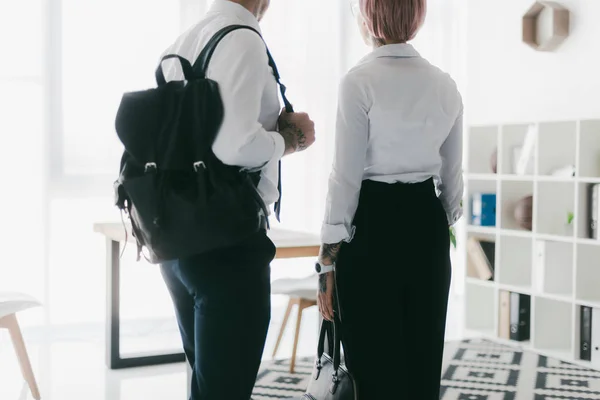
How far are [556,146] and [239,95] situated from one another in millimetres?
3091

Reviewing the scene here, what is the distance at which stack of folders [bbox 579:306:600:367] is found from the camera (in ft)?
12.0

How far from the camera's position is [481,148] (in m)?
4.39

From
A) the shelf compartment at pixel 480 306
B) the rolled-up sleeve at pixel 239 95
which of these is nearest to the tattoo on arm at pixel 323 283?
the rolled-up sleeve at pixel 239 95

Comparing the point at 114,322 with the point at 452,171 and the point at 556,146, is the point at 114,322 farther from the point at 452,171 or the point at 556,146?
the point at 556,146

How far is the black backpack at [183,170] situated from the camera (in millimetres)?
1284

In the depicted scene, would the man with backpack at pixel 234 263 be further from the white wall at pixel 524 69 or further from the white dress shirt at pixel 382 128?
the white wall at pixel 524 69

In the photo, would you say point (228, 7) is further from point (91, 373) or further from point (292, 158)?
point (292, 158)

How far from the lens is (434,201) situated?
161cm

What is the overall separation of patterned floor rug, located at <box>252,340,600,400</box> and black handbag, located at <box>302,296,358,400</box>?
140 cm

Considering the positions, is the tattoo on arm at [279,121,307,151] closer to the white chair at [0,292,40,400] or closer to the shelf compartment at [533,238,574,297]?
the white chair at [0,292,40,400]

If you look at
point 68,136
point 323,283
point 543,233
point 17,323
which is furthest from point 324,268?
point 68,136

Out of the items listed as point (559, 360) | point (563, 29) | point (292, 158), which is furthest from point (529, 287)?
point (292, 158)

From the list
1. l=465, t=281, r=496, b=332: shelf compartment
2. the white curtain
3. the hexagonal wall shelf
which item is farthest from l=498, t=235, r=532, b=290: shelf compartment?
the white curtain

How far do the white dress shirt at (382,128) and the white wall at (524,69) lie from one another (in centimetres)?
266
